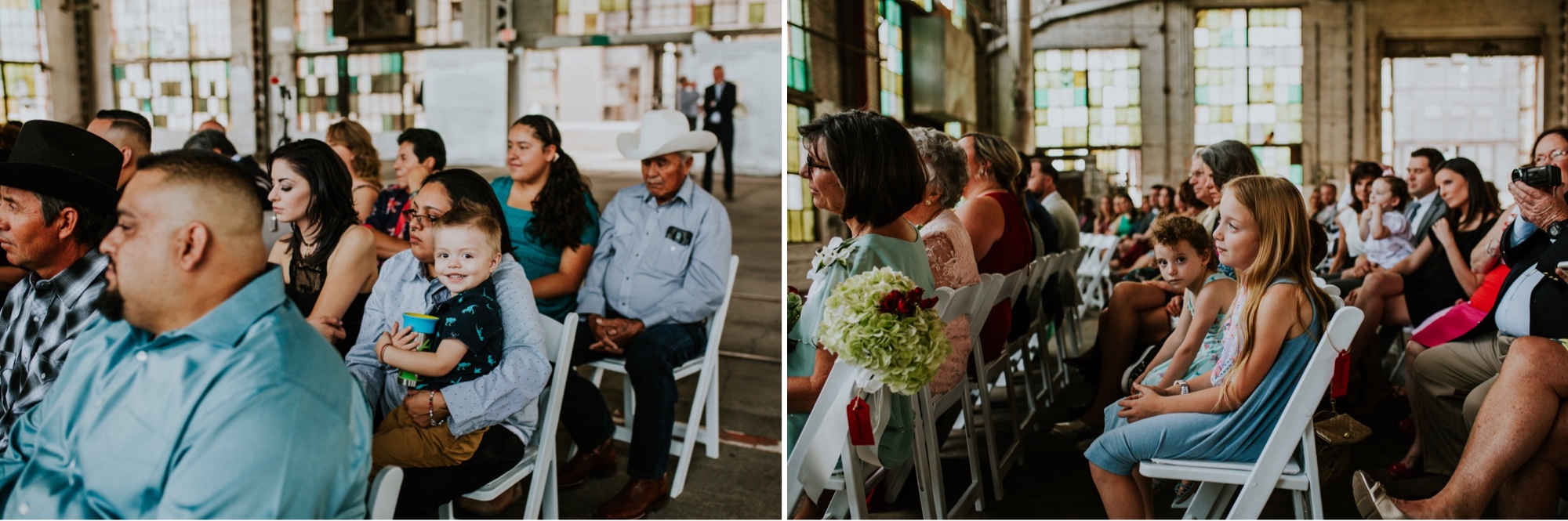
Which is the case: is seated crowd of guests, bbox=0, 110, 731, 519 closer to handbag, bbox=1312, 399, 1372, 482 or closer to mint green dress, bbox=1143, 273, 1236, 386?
mint green dress, bbox=1143, 273, 1236, 386

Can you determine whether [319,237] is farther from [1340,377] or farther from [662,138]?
[1340,377]

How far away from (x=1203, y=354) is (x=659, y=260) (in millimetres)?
1733

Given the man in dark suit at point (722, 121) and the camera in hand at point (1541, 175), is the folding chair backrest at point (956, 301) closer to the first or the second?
the camera in hand at point (1541, 175)

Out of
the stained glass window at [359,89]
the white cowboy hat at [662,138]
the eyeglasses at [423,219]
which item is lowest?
the eyeglasses at [423,219]

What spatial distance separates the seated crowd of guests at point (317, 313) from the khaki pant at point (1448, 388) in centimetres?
230

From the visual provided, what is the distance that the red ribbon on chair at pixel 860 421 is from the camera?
7.00 feet

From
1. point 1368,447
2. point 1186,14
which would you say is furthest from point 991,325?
point 1186,14

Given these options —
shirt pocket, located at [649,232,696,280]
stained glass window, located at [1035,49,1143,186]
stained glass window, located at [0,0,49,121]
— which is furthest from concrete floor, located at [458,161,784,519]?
stained glass window, located at [1035,49,1143,186]

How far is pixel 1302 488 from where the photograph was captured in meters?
2.13

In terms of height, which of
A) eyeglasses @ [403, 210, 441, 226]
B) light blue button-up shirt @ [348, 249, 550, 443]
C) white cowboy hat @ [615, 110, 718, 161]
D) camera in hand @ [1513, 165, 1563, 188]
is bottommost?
light blue button-up shirt @ [348, 249, 550, 443]

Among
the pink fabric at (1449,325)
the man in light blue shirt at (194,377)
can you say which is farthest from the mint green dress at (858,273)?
the pink fabric at (1449,325)

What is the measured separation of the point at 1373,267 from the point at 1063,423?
2.04m

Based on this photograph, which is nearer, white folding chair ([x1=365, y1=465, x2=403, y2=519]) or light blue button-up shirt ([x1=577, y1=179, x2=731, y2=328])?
white folding chair ([x1=365, y1=465, x2=403, y2=519])

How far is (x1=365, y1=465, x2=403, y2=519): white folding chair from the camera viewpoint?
1.47m
